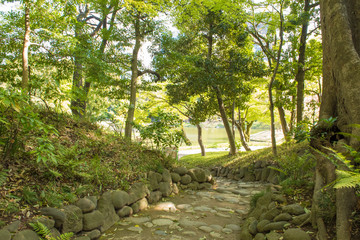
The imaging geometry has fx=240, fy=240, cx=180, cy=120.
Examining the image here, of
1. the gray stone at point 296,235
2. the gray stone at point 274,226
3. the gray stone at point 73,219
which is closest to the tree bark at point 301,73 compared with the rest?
the gray stone at point 274,226

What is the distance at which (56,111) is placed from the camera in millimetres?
5527

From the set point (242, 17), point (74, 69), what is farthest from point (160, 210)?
point (242, 17)

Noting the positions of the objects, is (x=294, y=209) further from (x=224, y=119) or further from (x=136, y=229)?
(x=224, y=119)

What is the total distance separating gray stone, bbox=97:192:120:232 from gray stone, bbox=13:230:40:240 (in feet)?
3.31

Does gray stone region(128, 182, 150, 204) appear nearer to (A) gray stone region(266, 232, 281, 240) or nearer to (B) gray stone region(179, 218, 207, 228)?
(B) gray stone region(179, 218, 207, 228)

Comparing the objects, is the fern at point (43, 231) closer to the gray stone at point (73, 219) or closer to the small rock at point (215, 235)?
the gray stone at point (73, 219)

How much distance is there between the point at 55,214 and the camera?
9.75ft

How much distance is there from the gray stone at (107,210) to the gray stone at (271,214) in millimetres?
2263

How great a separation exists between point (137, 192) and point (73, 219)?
1.47 meters

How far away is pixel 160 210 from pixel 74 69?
15.2 feet

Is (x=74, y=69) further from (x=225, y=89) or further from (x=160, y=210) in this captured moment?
(x=225, y=89)

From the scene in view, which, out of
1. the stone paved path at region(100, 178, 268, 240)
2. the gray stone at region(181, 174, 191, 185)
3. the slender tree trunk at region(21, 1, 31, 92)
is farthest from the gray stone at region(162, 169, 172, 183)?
the slender tree trunk at region(21, 1, 31, 92)

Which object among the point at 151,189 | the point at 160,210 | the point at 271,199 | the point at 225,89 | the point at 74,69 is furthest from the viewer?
the point at 225,89

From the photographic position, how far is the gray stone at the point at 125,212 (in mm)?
3972
